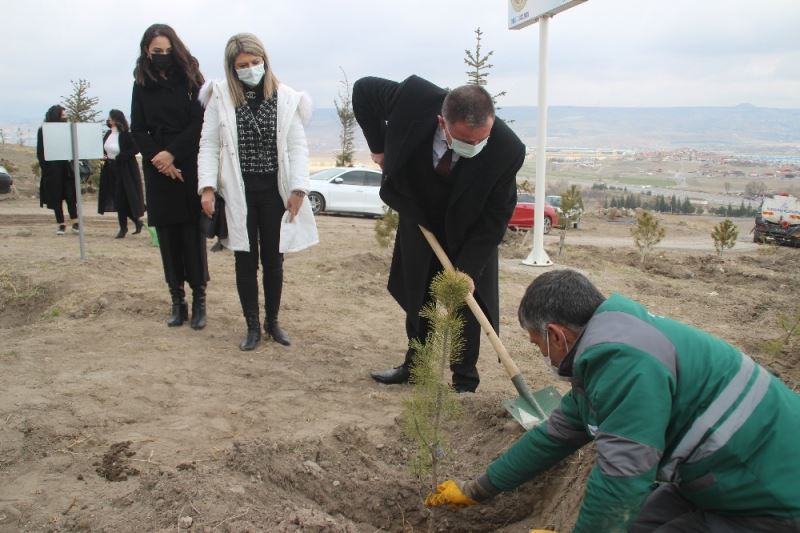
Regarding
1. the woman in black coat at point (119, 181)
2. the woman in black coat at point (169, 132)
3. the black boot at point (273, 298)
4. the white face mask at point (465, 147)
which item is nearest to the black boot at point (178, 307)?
the woman in black coat at point (169, 132)

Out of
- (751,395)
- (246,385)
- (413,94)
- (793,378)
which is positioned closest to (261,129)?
(413,94)

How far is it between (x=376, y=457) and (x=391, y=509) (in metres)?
0.37

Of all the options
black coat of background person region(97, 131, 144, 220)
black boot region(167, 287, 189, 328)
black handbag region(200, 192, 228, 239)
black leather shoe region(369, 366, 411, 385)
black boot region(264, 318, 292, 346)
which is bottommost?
black leather shoe region(369, 366, 411, 385)

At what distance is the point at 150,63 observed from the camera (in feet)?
14.5

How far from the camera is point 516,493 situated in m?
2.98

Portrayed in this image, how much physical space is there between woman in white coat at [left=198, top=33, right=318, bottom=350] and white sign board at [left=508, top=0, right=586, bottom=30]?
559cm

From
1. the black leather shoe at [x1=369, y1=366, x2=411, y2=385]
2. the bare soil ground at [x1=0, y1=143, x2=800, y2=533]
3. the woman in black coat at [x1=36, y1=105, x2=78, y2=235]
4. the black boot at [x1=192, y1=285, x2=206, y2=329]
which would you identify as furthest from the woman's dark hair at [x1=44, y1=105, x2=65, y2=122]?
the black leather shoe at [x1=369, y1=366, x2=411, y2=385]

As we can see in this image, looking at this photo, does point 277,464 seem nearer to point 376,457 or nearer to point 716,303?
point 376,457

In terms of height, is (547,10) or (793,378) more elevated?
(547,10)

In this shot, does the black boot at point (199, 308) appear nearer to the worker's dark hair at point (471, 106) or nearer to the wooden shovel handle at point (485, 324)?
the wooden shovel handle at point (485, 324)

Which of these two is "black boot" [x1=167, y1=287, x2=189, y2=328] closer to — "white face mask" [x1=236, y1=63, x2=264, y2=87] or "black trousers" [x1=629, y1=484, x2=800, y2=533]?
"white face mask" [x1=236, y1=63, x2=264, y2=87]

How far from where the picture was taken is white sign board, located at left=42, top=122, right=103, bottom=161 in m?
6.69

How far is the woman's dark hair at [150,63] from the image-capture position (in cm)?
435

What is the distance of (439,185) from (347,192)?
1343 centimetres
